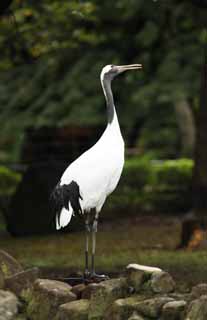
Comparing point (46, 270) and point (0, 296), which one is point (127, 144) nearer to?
point (46, 270)

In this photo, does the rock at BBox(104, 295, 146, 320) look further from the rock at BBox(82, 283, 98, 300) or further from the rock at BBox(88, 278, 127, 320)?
the rock at BBox(82, 283, 98, 300)

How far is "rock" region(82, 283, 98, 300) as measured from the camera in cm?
938

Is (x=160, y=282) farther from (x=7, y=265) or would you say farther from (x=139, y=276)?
(x=7, y=265)

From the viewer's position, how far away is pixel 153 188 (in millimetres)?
23547

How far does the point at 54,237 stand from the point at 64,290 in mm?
7187

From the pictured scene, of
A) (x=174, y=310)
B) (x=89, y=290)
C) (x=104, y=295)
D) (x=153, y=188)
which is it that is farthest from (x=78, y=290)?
(x=153, y=188)

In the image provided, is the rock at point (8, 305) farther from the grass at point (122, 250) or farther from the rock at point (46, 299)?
the grass at point (122, 250)

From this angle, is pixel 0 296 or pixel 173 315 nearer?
pixel 173 315

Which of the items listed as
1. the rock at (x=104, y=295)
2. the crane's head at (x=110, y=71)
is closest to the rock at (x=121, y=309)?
the rock at (x=104, y=295)

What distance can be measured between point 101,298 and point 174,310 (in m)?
0.95

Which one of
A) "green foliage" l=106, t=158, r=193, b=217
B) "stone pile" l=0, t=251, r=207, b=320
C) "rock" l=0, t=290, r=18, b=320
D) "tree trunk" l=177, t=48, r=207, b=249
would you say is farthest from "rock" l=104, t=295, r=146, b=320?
"green foliage" l=106, t=158, r=193, b=217

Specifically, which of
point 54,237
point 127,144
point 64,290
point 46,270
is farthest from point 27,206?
point 127,144

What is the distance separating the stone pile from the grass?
147 centimetres

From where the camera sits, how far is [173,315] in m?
8.62
